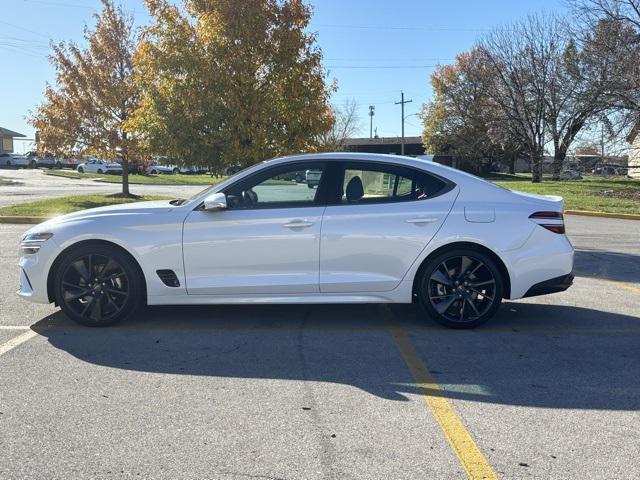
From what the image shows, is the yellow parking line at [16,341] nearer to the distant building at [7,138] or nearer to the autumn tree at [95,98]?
the autumn tree at [95,98]

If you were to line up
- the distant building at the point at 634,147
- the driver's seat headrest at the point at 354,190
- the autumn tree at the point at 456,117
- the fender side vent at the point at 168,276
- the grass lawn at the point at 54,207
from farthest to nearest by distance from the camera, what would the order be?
the autumn tree at the point at 456,117 < the distant building at the point at 634,147 < the grass lawn at the point at 54,207 < the driver's seat headrest at the point at 354,190 < the fender side vent at the point at 168,276

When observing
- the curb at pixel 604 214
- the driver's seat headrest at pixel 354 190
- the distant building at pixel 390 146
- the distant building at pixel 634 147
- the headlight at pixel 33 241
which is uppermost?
the distant building at pixel 390 146

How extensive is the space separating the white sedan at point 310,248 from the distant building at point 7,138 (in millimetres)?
72353

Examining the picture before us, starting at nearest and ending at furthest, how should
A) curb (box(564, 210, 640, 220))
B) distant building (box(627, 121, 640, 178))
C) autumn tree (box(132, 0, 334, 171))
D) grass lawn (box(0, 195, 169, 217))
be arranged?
autumn tree (box(132, 0, 334, 171)) < grass lawn (box(0, 195, 169, 217)) < curb (box(564, 210, 640, 220)) < distant building (box(627, 121, 640, 178))

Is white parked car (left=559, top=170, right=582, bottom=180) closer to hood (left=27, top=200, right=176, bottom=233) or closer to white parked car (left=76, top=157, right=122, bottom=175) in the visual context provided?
hood (left=27, top=200, right=176, bottom=233)

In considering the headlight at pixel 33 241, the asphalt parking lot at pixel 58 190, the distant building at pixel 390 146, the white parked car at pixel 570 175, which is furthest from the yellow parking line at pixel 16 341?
the distant building at pixel 390 146

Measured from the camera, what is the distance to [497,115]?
129 ft

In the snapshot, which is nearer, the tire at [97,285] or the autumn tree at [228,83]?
the tire at [97,285]

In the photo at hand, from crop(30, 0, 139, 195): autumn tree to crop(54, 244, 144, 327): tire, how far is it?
584 inches

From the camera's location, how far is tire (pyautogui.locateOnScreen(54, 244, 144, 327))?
17.5 ft

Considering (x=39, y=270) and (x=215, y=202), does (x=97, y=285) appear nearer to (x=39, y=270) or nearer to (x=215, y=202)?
(x=39, y=270)

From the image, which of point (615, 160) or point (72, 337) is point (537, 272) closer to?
point (72, 337)

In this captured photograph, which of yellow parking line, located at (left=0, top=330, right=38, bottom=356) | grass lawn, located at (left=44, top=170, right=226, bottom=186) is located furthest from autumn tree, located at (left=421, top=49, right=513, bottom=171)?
yellow parking line, located at (left=0, top=330, right=38, bottom=356)

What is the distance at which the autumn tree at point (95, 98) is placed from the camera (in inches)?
765
